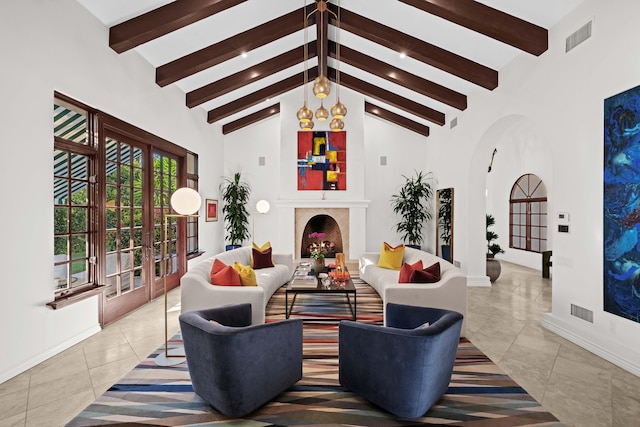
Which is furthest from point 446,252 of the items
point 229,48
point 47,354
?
point 47,354

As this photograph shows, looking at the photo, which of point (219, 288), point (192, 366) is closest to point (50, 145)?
point (219, 288)

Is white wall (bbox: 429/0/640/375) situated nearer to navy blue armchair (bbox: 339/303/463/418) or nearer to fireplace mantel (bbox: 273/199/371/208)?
navy blue armchair (bbox: 339/303/463/418)

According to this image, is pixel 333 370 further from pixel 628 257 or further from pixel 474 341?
pixel 628 257

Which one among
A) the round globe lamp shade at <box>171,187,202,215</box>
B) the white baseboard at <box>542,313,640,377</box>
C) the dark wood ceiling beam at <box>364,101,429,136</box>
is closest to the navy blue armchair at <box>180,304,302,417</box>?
the round globe lamp shade at <box>171,187,202,215</box>

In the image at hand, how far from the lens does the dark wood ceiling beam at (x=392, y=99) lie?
23.9ft

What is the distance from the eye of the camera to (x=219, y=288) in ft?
12.5

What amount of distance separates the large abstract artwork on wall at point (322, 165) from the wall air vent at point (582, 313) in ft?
17.4

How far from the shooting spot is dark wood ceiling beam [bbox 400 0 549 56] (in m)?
3.96

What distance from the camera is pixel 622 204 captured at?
10.2ft

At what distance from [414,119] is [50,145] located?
285 inches

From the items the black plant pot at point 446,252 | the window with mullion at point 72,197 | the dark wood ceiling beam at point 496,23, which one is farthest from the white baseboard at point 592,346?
the window with mullion at point 72,197

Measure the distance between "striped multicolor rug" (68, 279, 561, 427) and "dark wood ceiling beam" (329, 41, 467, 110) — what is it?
475 cm

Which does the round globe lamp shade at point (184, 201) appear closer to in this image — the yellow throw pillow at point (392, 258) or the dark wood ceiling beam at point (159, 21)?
the dark wood ceiling beam at point (159, 21)

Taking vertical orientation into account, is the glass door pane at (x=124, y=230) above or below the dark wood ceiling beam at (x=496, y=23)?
below
